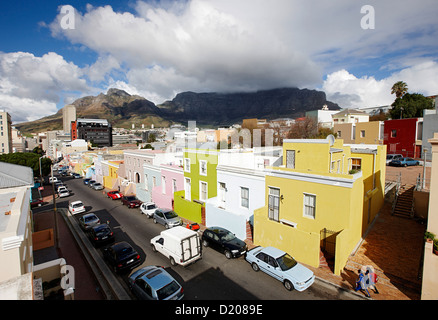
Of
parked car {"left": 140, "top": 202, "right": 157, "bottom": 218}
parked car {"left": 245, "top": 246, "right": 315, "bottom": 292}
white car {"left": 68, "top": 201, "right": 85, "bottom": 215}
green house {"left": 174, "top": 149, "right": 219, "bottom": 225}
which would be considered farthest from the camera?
white car {"left": 68, "top": 201, "right": 85, "bottom": 215}

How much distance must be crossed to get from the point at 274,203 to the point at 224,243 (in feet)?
15.8

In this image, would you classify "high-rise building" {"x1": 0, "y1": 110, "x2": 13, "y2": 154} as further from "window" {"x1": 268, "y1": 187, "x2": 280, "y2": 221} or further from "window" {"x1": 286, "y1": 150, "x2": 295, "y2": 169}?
"window" {"x1": 286, "y1": 150, "x2": 295, "y2": 169}

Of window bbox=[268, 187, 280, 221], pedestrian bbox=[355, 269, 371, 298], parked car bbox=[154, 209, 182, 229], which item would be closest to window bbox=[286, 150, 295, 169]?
window bbox=[268, 187, 280, 221]

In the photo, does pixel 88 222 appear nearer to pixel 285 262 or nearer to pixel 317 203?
pixel 285 262

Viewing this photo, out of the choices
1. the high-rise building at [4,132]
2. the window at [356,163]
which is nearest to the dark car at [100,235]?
the window at [356,163]

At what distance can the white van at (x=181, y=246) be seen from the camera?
1429 centimetres

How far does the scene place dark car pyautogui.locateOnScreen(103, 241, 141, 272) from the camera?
14216mm

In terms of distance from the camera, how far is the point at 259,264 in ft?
44.3

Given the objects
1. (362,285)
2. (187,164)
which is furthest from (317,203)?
(187,164)

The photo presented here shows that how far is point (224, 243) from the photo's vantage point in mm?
15820

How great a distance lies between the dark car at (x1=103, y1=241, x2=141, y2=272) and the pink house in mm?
10306

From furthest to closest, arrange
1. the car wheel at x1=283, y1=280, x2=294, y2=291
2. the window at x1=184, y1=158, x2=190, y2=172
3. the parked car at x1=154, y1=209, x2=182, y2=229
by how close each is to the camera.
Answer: the window at x1=184, y1=158, x2=190, y2=172 → the parked car at x1=154, y1=209, x2=182, y2=229 → the car wheel at x1=283, y1=280, x2=294, y2=291

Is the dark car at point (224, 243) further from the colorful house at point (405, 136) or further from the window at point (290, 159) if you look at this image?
the colorful house at point (405, 136)
